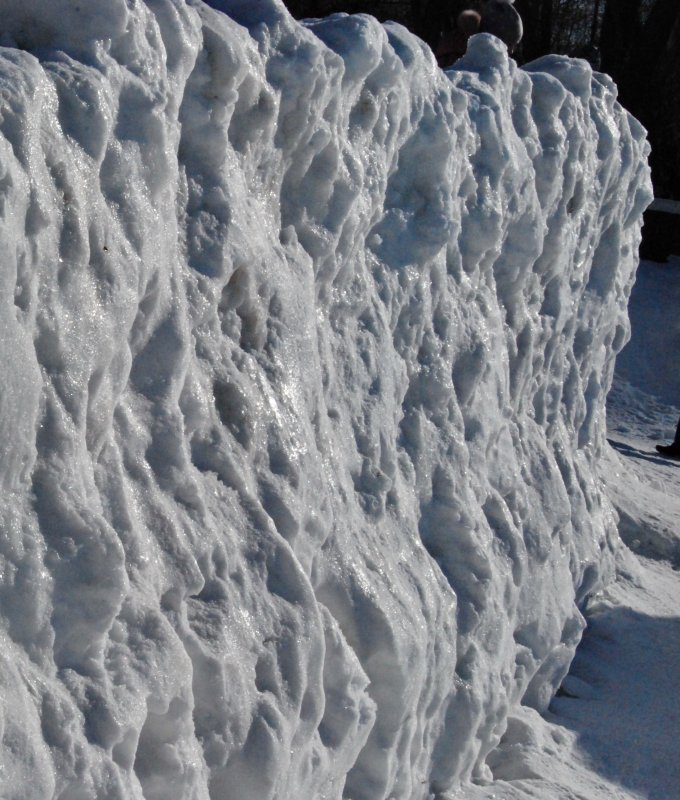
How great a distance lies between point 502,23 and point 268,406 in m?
4.20

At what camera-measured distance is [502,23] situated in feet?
21.4

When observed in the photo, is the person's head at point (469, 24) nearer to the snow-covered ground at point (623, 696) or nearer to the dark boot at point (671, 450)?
the snow-covered ground at point (623, 696)

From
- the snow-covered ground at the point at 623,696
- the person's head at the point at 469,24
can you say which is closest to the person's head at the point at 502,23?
the person's head at the point at 469,24

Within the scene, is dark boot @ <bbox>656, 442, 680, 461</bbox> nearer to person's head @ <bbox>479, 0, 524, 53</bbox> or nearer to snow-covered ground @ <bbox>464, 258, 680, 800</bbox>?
snow-covered ground @ <bbox>464, 258, 680, 800</bbox>

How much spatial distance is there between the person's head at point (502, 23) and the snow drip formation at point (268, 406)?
1.60m

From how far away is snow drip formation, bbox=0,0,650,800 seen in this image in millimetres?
2119

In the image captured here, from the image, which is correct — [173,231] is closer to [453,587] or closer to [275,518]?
[275,518]

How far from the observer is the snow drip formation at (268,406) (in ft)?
6.95

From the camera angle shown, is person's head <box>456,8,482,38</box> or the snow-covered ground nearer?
the snow-covered ground

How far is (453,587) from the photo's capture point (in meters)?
3.96

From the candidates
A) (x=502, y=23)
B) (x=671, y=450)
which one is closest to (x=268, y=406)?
(x=502, y=23)

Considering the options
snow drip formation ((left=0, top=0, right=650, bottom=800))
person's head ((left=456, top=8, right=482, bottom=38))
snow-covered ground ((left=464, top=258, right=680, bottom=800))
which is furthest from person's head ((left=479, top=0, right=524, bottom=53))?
snow-covered ground ((left=464, top=258, right=680, bottom=800))

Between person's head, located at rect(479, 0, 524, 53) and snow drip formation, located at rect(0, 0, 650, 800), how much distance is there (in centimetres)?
160

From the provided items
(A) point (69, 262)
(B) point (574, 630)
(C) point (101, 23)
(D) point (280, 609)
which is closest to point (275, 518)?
(D) point (280, 609)
